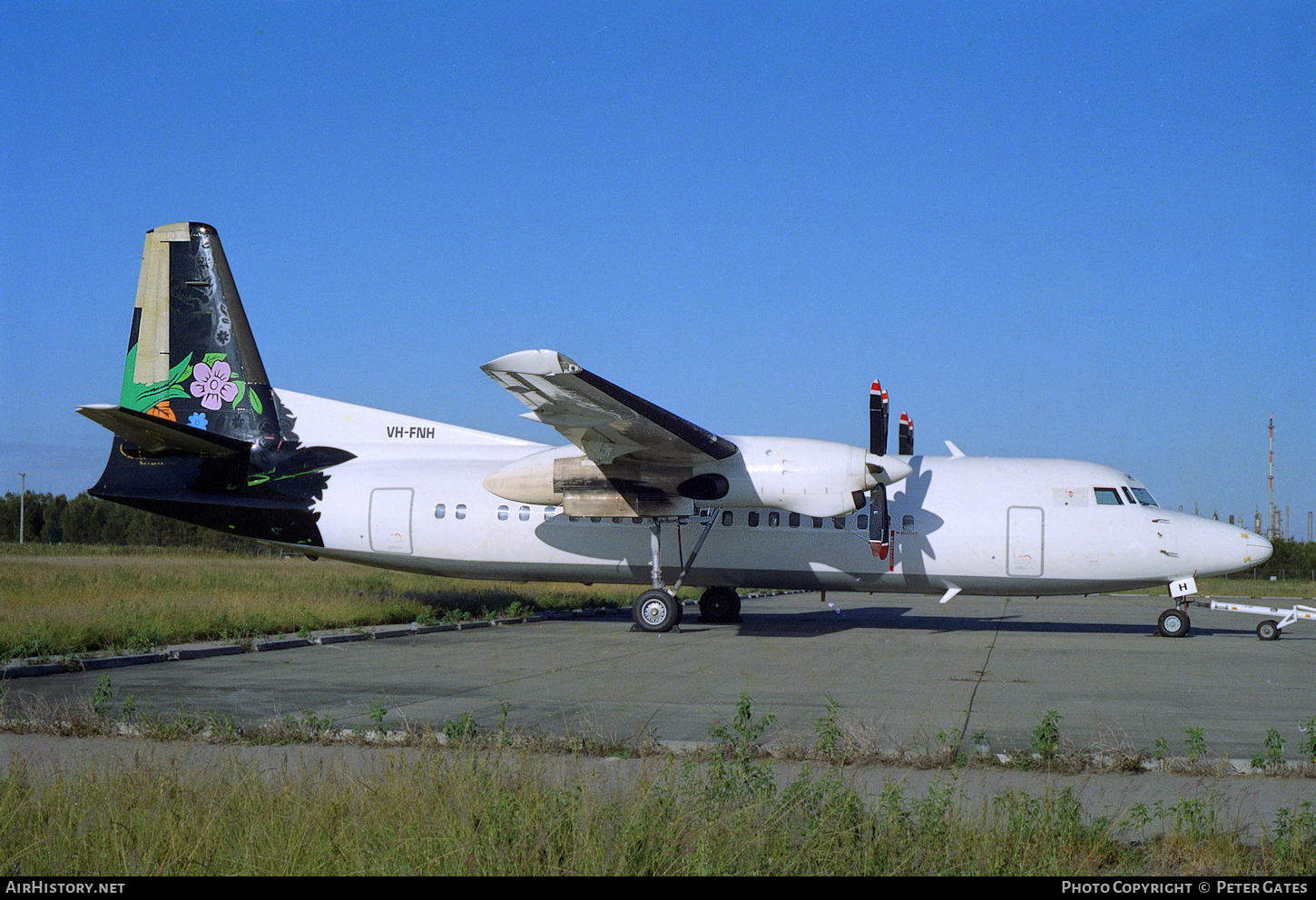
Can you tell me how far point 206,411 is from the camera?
1844 centimetres

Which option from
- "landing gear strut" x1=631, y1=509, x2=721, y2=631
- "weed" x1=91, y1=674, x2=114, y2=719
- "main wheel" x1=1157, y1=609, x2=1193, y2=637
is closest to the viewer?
"weed" x1=91, y1=674, x2=114, y2=719

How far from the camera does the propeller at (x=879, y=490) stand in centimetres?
1611

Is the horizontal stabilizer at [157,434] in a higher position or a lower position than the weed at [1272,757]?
higher

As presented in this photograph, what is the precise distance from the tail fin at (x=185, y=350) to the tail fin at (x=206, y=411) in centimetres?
2

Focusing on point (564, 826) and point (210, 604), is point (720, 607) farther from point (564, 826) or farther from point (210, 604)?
point (564, 826)

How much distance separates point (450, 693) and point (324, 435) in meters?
10.7

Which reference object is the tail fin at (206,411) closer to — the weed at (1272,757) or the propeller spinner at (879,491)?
the propeller spinner at (879,491)

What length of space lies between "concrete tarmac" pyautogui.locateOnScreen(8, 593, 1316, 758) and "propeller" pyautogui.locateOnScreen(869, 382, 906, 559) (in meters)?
1.70

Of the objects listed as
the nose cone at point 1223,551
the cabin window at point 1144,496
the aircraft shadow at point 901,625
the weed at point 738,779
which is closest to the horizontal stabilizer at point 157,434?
the aircraft shadow at point 901,625

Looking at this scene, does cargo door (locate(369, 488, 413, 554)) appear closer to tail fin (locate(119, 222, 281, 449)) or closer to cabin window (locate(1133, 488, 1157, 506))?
tail fin (locate(119, 222, 281, 449))

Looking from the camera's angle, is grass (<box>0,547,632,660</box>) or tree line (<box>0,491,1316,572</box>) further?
tree line (<box>0,491,1316,572</box>)

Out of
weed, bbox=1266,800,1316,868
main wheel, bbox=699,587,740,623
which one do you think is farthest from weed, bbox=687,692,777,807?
main wheel, bbox=699,587,740,623

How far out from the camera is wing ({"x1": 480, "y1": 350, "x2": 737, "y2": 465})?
41.8ft

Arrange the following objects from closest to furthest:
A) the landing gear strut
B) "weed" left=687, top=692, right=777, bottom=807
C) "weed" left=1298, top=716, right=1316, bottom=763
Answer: "weed" left=687, top=692, right=777, bottom=807 → "weed" left=1298, top=716, right=1316, bottom=763 → the landing gear strut
